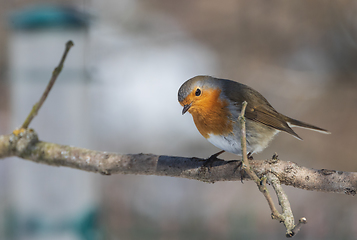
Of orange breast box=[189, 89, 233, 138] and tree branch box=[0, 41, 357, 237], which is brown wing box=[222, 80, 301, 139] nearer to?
orange breast box=[189, 89, 233, 138]

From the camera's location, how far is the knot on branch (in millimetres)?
1213

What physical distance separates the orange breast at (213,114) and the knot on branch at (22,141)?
647 mm

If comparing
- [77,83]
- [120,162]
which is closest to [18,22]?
[77,83]

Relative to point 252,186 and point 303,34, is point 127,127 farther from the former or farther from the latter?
point 303,34

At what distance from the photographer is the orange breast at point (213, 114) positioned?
0.96 m

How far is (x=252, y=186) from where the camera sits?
10.5 feet

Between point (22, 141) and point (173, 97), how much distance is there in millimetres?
2003

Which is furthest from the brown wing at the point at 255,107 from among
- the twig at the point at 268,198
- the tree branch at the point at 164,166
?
the twig at the point at 268,198

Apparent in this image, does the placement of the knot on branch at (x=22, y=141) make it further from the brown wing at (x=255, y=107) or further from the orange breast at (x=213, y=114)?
the brown wing at (x=255, y=107)

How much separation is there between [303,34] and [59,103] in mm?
2840

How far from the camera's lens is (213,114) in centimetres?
97

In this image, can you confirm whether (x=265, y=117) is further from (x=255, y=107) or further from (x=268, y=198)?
(x=268, y=198)

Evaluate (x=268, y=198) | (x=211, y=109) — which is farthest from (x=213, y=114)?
(x=268, y=198)

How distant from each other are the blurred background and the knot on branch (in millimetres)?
753
